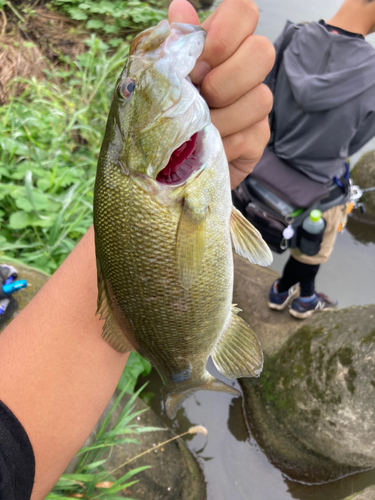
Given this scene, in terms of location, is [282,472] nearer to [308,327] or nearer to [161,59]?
[308,327]

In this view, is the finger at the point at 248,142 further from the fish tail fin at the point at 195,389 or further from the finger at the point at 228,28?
the fish tail fin at the point at 195,389

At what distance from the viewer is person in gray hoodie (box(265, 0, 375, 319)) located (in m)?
2.09

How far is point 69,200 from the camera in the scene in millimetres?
2691

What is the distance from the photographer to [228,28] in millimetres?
Answer: 984

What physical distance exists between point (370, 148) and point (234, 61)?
441 centimetres

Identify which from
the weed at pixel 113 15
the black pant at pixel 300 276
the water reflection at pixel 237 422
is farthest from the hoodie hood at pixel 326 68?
the weed at pixel 113 15

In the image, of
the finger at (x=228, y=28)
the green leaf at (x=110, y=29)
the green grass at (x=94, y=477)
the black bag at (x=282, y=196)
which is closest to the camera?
the finger at (x=228, y=28)

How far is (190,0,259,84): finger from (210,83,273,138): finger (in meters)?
0.14

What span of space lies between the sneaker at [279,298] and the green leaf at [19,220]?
2.13 metres

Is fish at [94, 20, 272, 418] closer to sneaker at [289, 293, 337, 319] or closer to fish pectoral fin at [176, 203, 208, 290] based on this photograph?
fish pectoral fin at [176, 203, 208, 290]

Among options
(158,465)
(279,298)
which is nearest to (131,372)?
(158,465)

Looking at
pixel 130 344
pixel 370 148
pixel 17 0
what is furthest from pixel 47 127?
pixel 370 148

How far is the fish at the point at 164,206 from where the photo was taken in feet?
3.23

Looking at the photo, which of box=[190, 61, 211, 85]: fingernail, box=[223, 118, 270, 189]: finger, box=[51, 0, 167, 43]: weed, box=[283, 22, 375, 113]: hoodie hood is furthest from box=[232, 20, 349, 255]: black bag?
box=[51, 0, 167, 43]: weed
